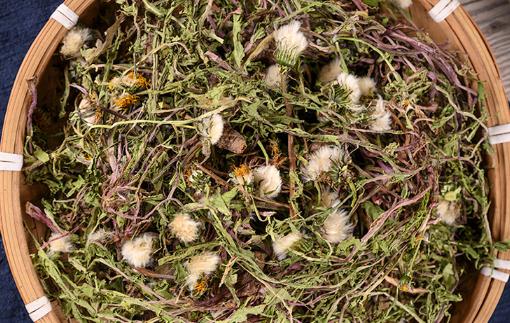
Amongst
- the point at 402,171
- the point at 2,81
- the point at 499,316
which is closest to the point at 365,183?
Result: the point at 402,171

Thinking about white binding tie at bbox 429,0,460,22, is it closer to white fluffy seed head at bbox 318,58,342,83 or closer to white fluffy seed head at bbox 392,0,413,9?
white fluffy seed head at bbox 392,0,413,9

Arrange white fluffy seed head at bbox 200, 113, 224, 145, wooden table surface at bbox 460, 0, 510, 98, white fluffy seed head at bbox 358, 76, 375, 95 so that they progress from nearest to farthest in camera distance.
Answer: white fluffy seed head at bbox 200, 113, 224, 145, white fluffy seed head at bbox 358, 76, 375, 95, wooden table surface at bbox 460, 0, 510, 98

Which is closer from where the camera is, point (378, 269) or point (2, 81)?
point (378, 269)

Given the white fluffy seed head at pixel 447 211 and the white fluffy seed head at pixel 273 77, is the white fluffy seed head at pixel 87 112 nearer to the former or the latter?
the white fluffy seed head at pixel 273 77

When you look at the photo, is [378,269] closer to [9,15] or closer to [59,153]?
[59,153]

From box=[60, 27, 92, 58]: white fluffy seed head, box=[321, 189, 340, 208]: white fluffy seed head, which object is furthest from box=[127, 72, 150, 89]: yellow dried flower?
box=[321, 189, 340, 208]: white fluffy seed head

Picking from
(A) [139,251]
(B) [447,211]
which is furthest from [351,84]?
(A) [139,251]
